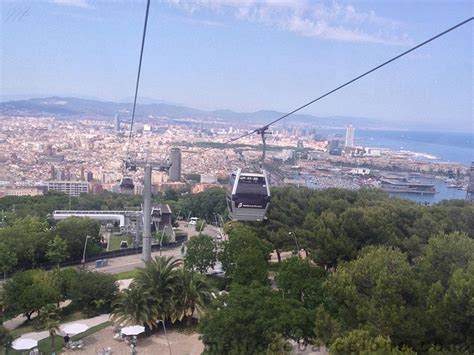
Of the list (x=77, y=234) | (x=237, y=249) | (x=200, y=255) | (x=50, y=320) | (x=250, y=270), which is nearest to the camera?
(x=50, y=320)

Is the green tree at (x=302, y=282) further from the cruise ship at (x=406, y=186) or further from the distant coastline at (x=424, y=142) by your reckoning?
the distant coastline at (x=424, y=142)

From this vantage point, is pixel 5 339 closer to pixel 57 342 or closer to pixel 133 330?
pixel 57 342

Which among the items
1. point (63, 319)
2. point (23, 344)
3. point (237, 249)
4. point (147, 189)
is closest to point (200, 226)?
point (237, 249)

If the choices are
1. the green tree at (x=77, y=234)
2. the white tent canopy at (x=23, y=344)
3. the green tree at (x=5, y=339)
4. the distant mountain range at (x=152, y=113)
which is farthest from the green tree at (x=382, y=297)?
the distant mountain range at (x=152, y=113)

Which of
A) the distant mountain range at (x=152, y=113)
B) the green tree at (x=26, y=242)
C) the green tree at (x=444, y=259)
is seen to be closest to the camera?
the green tree at (x=444, y=259)

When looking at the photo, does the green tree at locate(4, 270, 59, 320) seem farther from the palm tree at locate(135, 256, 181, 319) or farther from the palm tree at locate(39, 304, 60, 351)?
the palm tree at locate(135, 256, 181, 319)

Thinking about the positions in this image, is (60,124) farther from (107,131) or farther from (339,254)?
(339,254)
